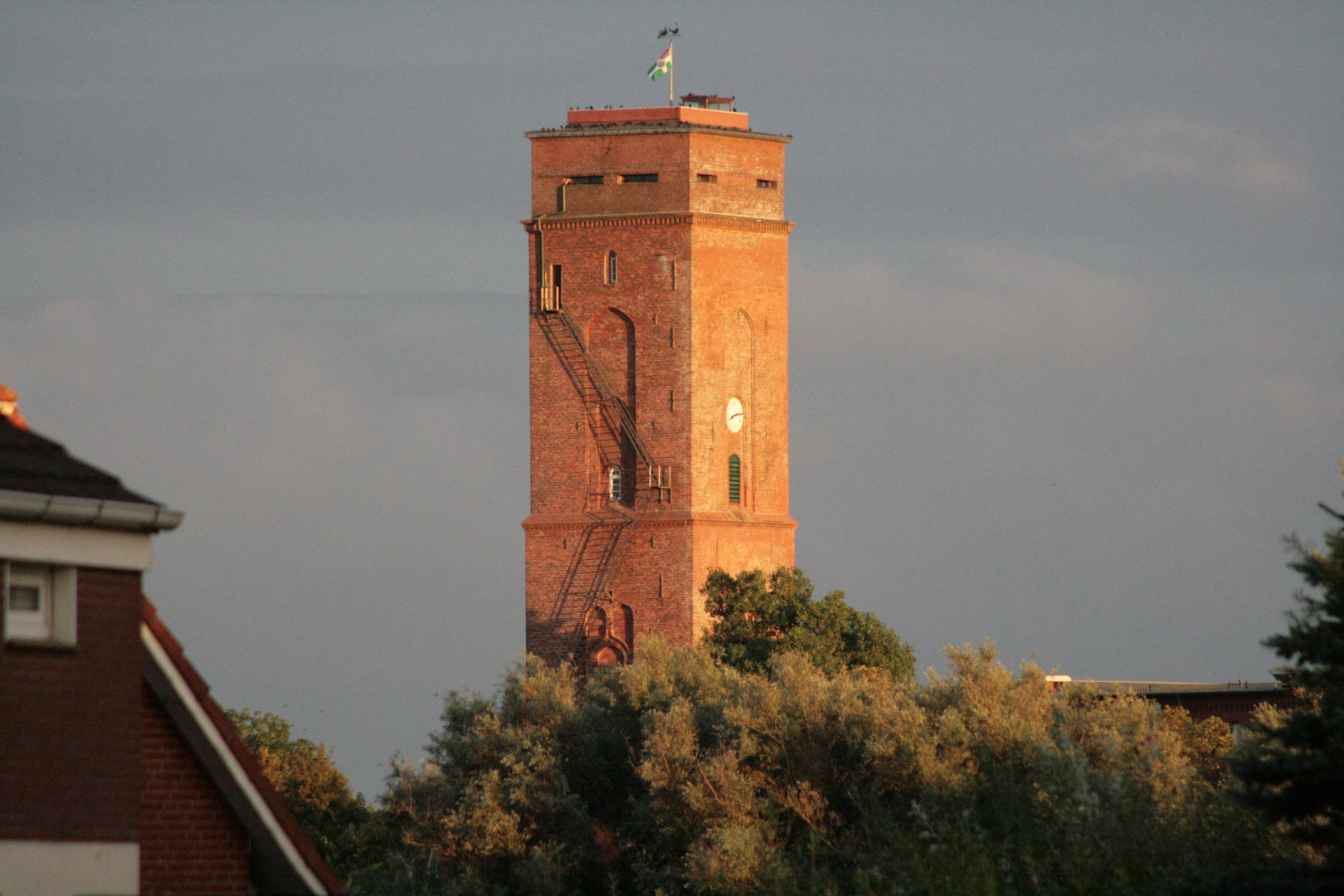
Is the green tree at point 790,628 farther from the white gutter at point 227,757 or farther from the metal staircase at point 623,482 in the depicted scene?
the white gutter at point 227,757

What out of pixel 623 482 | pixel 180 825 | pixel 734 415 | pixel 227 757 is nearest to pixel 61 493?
pixel 227 757

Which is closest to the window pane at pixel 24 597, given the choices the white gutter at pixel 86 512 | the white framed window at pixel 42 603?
the white framed window at pixel 42 603

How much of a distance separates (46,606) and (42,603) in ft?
0.11

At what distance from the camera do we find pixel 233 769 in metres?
14.8

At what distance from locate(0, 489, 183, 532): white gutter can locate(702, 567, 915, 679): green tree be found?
1391 inches

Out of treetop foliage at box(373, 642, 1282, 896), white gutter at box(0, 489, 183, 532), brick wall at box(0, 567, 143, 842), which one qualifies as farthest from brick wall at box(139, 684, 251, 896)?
treetop foliage at box(373, 642, 1282, 896)

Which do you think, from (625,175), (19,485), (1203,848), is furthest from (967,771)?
(19,485)

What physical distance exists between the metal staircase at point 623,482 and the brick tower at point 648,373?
0.04 meters

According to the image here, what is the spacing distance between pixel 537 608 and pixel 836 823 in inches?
677

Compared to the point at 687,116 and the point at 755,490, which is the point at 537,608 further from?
the point at 687,116

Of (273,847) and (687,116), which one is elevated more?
(687,116)

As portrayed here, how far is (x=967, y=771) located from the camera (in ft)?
120

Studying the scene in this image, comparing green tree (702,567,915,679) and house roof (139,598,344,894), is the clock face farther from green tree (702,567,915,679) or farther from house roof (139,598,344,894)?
house roof (139,598,344,894)

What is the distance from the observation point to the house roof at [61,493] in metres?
12.6
